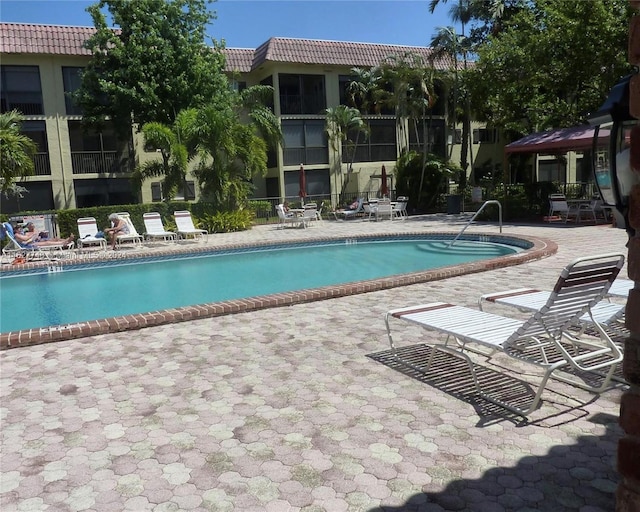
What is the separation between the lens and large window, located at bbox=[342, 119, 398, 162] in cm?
2925

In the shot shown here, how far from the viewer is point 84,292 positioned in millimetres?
10125

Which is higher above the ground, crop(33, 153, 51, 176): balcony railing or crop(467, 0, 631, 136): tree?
crop(467, 0, 631, 136): tree

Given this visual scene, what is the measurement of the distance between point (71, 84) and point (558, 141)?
19979 mm

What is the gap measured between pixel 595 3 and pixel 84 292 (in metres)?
16.9

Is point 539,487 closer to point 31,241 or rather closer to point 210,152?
point 31,241

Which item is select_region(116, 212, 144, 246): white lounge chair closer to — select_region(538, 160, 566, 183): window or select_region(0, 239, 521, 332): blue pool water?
select_region(0, 239, 521, 332): blue pool water

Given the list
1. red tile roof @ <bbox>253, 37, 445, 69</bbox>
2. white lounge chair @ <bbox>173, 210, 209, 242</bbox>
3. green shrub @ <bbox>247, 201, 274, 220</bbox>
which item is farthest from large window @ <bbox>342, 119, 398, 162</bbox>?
white lounge chair @ <bbox>173, 210, 209, 242</bbox>

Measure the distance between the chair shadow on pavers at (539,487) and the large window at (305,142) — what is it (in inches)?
1010

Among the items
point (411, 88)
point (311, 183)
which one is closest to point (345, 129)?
point (311, 183)

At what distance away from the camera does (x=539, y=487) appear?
2.58m

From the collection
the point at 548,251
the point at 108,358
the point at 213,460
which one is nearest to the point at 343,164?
the point at 548,251

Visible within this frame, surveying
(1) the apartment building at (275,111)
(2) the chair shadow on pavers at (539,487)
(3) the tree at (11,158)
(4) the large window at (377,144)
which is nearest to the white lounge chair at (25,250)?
(3) the tree at (11,158)

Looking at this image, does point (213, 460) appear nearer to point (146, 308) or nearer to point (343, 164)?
point (146, 308)

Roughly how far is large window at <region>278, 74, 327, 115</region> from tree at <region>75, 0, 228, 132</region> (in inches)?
200
